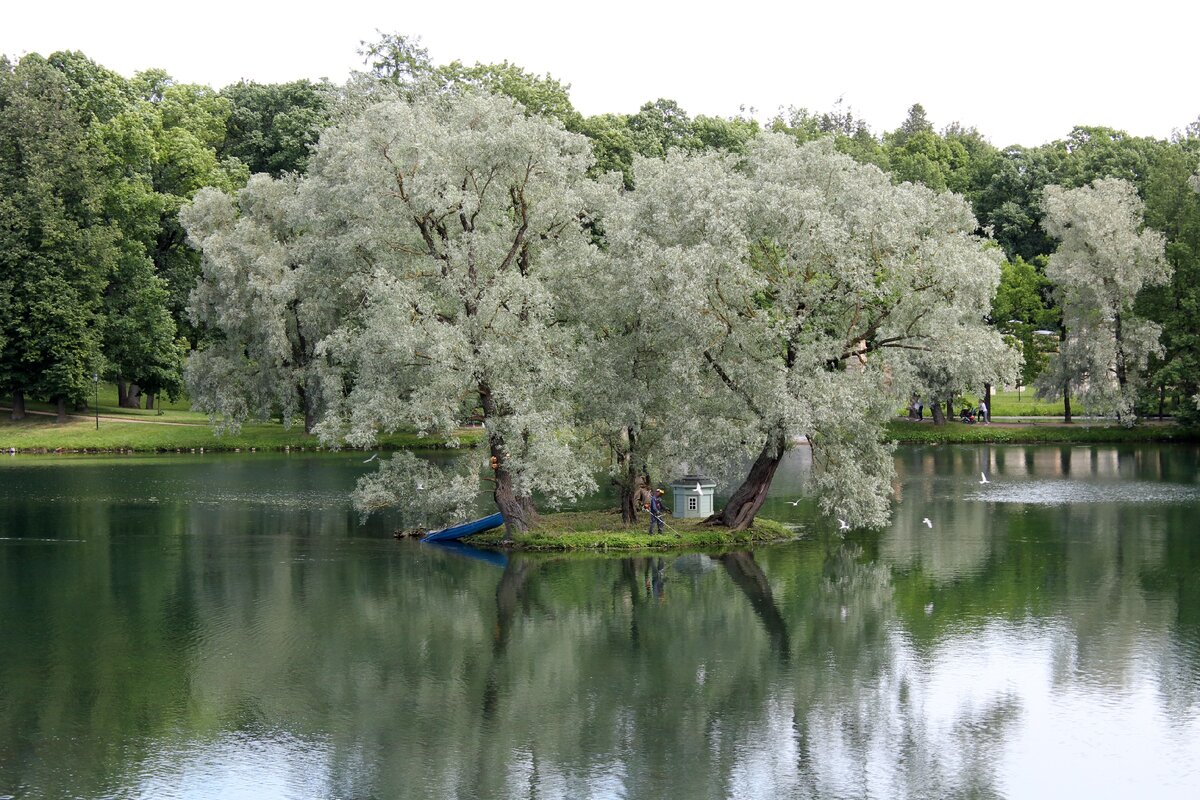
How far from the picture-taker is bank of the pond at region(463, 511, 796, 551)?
37.2 meters

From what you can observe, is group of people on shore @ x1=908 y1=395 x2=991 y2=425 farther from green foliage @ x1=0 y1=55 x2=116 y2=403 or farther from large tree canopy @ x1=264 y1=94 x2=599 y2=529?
green foliage @ x1=0 y1=55 x2=116 y2=403

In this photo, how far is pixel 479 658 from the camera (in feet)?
79.6

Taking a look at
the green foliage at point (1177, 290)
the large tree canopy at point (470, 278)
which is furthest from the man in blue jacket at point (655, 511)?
the green foliage at point (1177, 290)

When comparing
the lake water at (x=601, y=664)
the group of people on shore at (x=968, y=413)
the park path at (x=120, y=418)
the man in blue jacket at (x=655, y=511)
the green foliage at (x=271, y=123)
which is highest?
the green foliage at (x=271, y=123)

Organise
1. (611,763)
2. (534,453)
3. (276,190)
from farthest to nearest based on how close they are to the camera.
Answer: (276,190), (534,453), (611,763)

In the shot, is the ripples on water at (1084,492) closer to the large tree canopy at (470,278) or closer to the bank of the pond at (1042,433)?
the large tree canopy at (470,278)

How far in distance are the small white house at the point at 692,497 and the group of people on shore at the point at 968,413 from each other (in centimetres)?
4080

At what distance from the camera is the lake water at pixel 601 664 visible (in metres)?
17.8

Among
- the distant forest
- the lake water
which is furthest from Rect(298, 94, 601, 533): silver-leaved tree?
the distant forest

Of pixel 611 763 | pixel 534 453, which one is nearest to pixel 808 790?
pixel 611 763

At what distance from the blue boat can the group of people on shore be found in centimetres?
4497

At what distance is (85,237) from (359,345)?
4348 centimetres

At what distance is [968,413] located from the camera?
262 ft

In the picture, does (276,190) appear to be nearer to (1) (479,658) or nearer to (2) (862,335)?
(2) (862,335)
